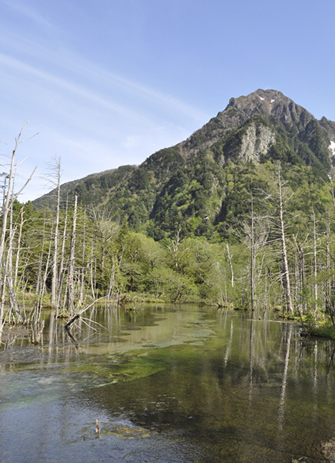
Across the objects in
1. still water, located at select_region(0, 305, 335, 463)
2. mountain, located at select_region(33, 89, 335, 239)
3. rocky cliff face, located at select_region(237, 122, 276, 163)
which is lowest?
still water, located at select_region(0, 305, 335, 463)

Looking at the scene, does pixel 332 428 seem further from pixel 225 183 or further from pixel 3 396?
pixel 225 183

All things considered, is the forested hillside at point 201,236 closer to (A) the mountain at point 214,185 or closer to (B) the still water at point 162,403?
(A) the mountain at point 214,185

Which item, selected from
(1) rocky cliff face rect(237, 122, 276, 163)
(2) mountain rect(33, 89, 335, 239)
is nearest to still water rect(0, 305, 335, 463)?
(2) mountain rect(33, 89, 335, 239)

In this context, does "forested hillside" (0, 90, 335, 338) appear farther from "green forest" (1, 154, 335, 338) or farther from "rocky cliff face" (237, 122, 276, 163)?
"rocky cliff face" (237, 122, 276, 163)

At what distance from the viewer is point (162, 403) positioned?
8.79 meters

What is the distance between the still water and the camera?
6348 millimetres

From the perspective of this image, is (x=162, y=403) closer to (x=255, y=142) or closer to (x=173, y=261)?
(x=173, y=261)

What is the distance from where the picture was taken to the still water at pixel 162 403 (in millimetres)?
6348

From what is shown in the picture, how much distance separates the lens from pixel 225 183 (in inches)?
5792

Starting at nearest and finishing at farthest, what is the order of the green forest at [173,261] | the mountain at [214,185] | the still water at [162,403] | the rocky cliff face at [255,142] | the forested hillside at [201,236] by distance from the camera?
the still water at [162,403] < the forested hillside at [201,236] < the green forest at [173,261] < the mountain at [214,185] < the rocky cliff face at [255,142]

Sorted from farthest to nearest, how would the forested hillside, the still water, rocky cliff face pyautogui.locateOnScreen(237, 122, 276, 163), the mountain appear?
rocky cliff face pyautogui.locateOnScreen(237, 122, 276, 163), the mountain, the forested hillside, the still water

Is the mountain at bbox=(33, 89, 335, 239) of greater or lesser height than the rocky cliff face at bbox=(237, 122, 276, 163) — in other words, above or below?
below

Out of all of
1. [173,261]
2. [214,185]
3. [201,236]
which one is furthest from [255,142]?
[173,261]

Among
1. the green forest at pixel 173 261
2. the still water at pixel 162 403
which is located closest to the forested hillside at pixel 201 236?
the green forest at pixel 173 261
